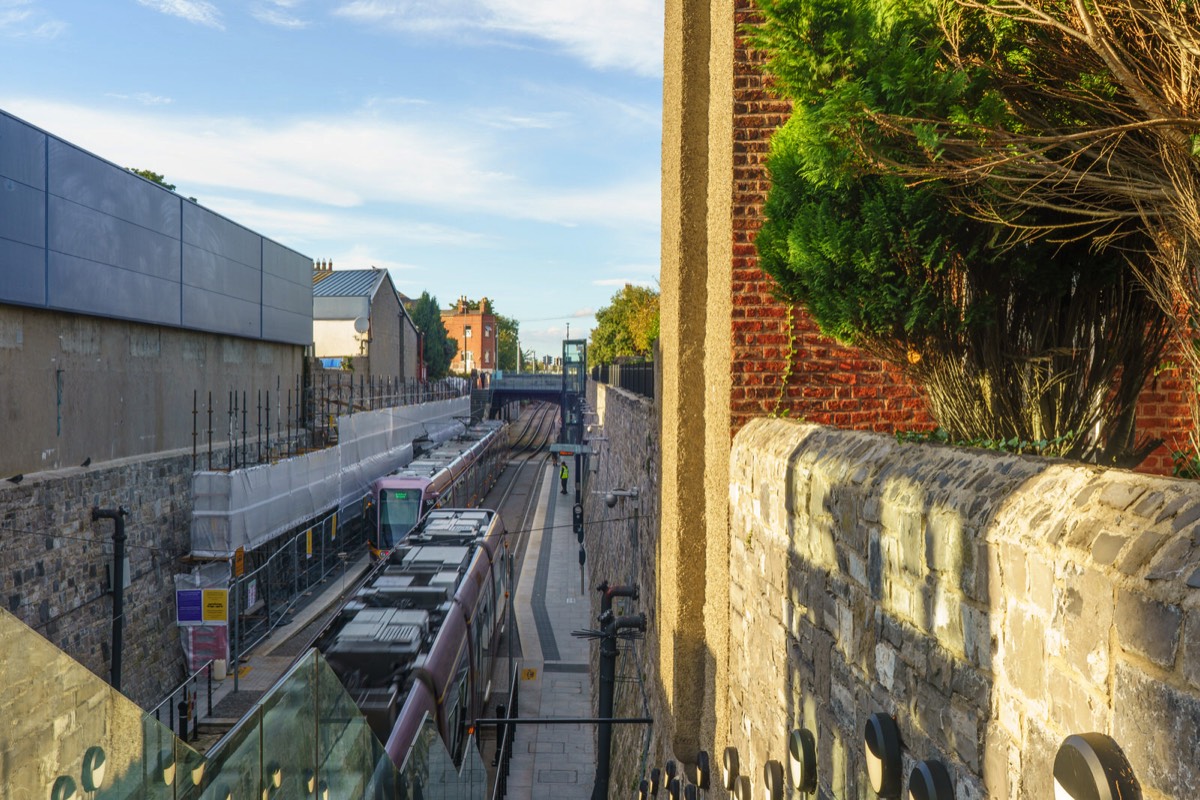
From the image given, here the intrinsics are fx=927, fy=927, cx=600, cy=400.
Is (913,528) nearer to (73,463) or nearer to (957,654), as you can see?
(957,654)

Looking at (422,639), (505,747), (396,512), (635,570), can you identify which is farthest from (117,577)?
(396,512)

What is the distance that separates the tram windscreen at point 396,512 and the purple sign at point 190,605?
648cm

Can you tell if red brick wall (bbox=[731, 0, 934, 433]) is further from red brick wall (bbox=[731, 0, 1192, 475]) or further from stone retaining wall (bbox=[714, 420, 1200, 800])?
stone retaining wall (bbox=[714, 420, 1200, 800])

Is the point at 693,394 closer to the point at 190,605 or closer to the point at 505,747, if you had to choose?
the point at 505,747

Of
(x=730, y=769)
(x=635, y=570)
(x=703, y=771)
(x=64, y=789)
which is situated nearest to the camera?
(x=64, y=789)

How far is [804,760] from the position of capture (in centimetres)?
411

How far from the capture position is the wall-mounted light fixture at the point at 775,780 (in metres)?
4.55

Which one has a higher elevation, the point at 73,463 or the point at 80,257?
the point at 80,257

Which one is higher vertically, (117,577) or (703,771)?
(703,771)

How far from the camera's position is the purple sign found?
16.5m

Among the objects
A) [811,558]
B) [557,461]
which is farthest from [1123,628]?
[557,461]

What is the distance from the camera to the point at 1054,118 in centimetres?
469

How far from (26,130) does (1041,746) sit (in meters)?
16.6

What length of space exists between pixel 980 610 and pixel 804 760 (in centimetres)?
175
